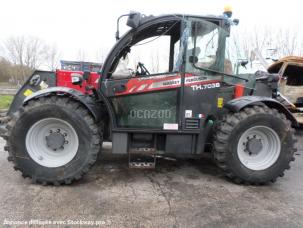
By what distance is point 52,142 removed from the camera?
3525 mm

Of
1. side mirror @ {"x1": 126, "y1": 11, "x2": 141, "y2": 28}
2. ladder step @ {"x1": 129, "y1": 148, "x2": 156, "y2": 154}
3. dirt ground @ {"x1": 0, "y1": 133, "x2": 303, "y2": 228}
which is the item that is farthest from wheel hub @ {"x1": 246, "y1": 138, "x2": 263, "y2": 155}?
side mirror @ {"x1": 126, "y1": 11, "x2": 141, "y2": 28}

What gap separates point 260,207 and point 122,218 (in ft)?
5.51

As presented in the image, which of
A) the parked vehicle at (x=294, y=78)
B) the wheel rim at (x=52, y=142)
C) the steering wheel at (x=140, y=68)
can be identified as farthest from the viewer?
the parked vehicle at (x=294, y=78)

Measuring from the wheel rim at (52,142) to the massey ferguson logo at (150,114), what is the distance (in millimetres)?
872

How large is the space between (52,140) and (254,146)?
2920 mm

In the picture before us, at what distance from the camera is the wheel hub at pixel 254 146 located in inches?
145

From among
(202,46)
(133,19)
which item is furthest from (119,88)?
(202,46)

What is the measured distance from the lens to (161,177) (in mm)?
3898

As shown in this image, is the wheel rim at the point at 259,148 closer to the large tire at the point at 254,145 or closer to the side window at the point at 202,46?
the large tire at the point at 254,145

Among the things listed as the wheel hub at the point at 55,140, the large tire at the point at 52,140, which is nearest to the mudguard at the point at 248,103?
the large tire at the point at 52,140

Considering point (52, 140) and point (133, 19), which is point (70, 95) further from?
point (133, 19)

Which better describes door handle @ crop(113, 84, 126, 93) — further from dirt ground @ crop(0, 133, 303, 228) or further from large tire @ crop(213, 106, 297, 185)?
large tire @ crop(213, 106, 297, 185)

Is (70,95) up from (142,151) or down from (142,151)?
up

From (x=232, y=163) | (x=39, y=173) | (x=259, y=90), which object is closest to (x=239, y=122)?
(x=232, y=163)
